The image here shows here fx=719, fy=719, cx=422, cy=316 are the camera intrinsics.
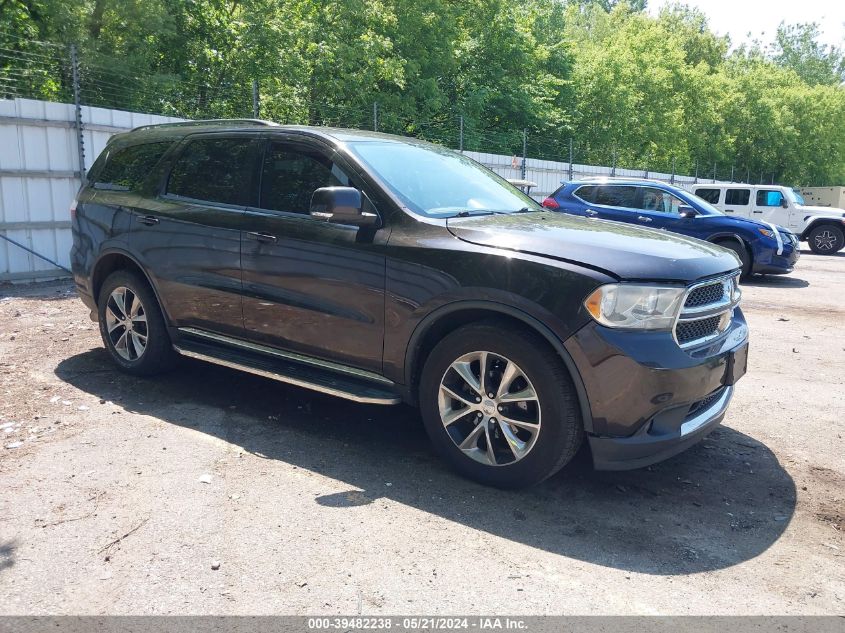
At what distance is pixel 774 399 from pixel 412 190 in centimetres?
329

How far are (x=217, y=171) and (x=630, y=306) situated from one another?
3076 millimetres

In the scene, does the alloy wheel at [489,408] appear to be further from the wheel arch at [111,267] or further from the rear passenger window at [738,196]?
the rear passenger window at [738,196]

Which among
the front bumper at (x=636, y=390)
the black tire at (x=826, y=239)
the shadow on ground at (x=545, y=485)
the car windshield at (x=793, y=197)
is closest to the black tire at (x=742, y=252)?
the car windshield at (x=793, y=197)

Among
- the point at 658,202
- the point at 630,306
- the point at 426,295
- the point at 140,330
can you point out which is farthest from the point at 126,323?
the point at 658,202

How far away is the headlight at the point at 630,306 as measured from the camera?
338 centimetres

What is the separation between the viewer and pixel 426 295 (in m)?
3.84

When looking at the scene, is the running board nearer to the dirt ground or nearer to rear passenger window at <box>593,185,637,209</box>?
the dirt ground

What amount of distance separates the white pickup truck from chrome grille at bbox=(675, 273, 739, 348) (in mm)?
15715

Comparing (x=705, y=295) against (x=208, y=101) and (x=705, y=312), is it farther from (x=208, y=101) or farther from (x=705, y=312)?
(x=208, y=101)

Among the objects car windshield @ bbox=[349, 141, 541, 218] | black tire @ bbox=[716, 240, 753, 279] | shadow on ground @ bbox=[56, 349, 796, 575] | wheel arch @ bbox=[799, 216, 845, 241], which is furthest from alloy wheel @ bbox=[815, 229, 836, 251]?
car windshield @ bbox=[349, 141, 541, 218]

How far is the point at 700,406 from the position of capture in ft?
12.3

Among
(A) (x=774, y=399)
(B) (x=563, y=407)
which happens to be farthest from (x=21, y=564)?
(A) (x=774, y=399)

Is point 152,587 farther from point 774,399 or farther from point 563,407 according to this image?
point 774,399

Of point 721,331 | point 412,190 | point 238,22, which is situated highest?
point 238,22
